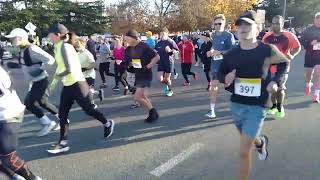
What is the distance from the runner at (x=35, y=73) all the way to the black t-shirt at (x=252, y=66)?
3689 mm

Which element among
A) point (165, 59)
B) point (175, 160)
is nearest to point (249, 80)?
point (175, 160)

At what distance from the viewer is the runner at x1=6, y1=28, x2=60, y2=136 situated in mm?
7175

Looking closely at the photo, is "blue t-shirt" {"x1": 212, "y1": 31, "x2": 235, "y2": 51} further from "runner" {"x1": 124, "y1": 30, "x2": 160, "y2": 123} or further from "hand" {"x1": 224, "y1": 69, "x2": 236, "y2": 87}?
"hand" {"x1": 224, "y1": 69, "x2": 236, "y2": 87}

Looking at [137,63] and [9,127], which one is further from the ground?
[137,63]

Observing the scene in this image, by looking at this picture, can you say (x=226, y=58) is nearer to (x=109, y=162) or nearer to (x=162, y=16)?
(x=109, y=162)

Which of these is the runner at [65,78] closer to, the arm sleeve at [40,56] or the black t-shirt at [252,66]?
the arm sleeve at [40,56]

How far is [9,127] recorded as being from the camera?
4477mm

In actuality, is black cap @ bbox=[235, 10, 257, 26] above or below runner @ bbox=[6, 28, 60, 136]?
above

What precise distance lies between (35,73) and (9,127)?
10.4ft

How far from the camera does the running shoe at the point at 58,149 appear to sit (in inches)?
245

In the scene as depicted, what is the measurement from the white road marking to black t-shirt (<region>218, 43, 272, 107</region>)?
143cm

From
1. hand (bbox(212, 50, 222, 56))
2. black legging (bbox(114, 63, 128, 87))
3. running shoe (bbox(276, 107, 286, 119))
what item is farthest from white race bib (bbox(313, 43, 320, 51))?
black legging (bbox(114, 63, 128, 87))

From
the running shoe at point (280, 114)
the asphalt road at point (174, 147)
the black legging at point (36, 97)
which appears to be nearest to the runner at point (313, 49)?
the asphalt road at point (174, 147)

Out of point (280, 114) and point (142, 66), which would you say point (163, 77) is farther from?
point (280, 114)
